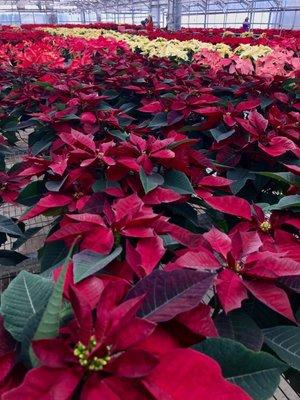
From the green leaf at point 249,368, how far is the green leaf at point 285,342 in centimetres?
8

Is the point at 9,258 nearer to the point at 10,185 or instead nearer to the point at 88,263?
the point at 10,185

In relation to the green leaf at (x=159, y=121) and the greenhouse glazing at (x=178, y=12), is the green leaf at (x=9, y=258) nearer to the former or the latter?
the green leaf at (x=159, y=121)

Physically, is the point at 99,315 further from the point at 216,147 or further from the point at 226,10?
the point at 226,10

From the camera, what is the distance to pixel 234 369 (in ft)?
1.46

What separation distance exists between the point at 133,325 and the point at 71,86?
1433 mm

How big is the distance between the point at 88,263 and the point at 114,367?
0.18 metres

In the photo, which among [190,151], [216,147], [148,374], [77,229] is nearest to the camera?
[148,374]

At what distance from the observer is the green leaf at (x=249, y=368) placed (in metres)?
0.43

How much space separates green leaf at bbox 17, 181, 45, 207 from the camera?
104 centimetres

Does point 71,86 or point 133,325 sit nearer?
point 133,325

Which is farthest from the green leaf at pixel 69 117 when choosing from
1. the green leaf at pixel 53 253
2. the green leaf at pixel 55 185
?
the green leaf at pixel 53 253

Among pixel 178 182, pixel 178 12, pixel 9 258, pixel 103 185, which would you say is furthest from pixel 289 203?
pixel 178 12

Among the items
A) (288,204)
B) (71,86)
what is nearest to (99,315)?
(288,204)

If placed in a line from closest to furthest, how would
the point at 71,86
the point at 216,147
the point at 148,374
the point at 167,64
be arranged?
the point at 148,374 < the point at 216,147 < the point at 71,86 < the point at 167,64
